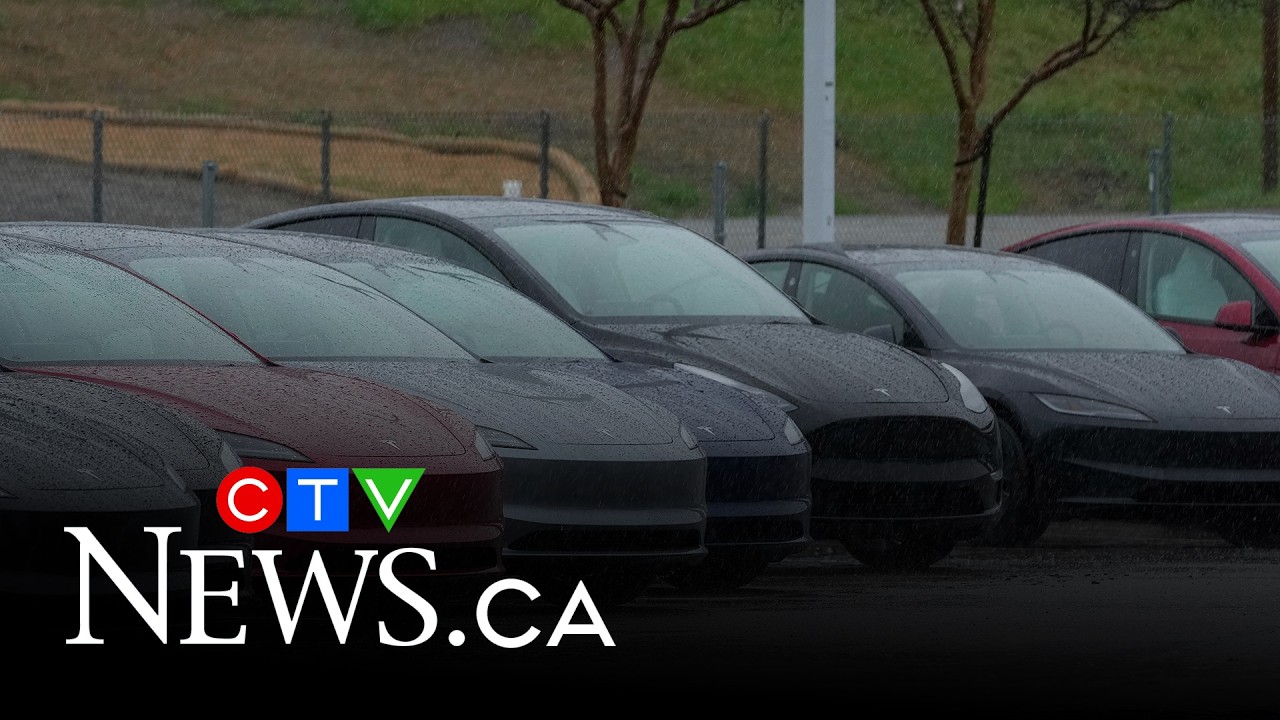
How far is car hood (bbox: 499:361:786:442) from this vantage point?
905cm

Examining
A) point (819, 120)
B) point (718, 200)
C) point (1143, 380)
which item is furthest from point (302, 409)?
point (718, 200)

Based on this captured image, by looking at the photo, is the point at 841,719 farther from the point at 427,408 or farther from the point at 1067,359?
the point at 1067,359

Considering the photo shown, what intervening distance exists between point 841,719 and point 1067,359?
5.34 meters

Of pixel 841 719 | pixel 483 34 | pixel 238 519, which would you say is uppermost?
pixel 483 34

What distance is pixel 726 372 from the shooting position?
1002 cm

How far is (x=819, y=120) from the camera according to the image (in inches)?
616

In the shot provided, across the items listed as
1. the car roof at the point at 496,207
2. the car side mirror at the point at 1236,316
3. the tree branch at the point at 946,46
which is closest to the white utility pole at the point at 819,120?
the tree branch at the point at 946,46

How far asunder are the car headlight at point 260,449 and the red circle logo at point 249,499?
0.11m

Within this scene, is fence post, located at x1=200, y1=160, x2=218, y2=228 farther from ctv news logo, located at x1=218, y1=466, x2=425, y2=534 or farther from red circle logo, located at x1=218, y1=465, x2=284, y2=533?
red circle logo, located at x1=218, y1=465, x2=284, y2=533

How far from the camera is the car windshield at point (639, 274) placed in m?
10.8

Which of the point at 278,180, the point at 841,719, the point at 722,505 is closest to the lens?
the point at 841,719

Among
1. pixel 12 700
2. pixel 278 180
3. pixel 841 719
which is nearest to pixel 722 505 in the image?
pixel 841 719

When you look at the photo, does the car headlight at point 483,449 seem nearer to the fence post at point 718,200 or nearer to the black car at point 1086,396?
the black car at point 1086,396

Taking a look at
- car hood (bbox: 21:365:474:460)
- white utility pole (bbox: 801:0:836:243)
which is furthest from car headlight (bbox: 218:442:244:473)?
white utility pole (bbox: 801:0:836:243)
